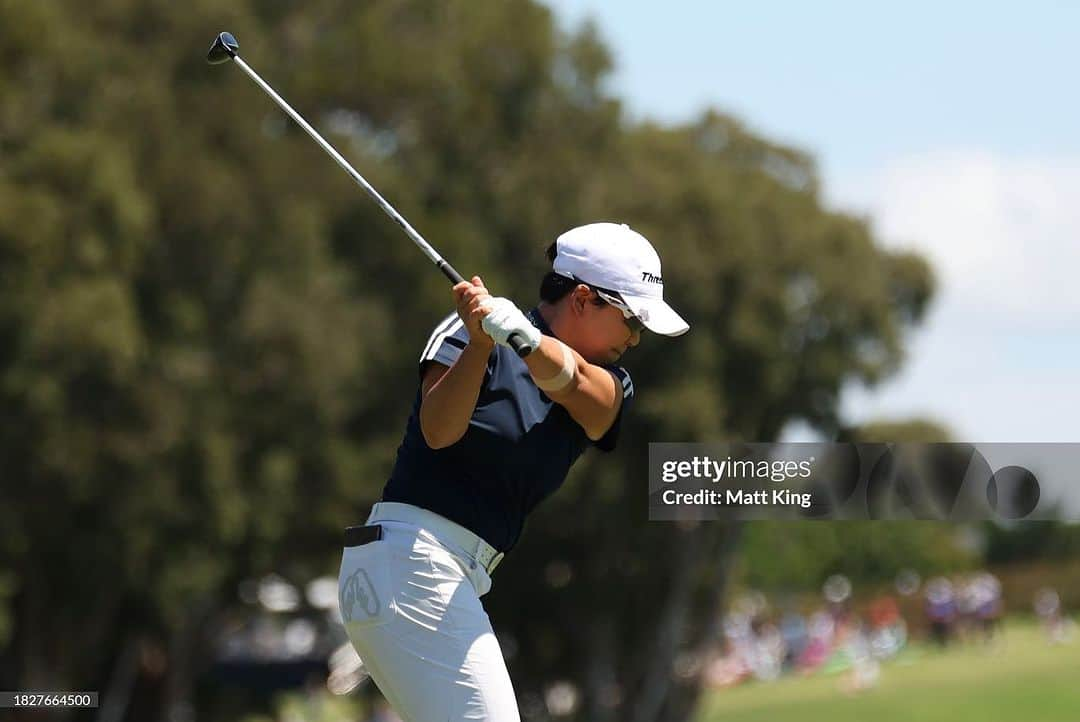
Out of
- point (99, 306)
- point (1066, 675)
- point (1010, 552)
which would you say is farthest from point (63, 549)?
point (1010, 552)

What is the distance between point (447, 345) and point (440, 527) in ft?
1.70

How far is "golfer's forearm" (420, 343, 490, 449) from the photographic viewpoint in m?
5.59

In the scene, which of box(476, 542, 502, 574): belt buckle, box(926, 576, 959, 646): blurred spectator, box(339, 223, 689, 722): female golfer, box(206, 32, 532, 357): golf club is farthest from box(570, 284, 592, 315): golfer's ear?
box(926, 576, 959, 646): blurred spectator

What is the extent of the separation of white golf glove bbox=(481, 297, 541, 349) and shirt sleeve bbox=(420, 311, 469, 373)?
0.64ft

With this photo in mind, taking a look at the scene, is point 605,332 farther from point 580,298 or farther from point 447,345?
point 447,345

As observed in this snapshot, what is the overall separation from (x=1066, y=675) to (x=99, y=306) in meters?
26.0

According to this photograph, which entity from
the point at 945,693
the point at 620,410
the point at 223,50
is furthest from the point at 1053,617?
the point at 620,410

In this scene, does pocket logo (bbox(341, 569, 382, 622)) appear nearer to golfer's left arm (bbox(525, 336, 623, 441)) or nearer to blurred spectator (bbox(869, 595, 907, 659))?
golfer's left arm (bbox(525, 336, 623, 441))

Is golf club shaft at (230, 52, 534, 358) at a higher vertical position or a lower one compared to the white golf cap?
higher

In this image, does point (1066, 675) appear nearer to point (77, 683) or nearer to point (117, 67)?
point (77, 683)

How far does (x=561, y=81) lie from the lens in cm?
3931

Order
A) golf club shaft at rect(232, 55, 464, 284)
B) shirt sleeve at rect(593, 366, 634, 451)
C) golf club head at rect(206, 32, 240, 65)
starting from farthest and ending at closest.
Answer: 1. golf club head at rect(206, 32, 240, 65)
2. golf club shaft at rect(232, 55, 464, 284)
3. shirt sleeve at rect(593, 366, 634, 451)

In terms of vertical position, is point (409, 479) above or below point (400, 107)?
below

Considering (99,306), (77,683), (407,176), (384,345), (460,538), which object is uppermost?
(407,176)
